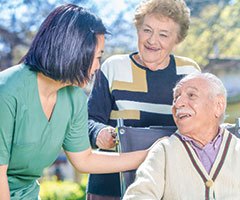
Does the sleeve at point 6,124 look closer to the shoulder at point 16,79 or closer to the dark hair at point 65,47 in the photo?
the shoulder at point 16,79

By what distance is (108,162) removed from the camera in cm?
293

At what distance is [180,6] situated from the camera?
3.28 meters

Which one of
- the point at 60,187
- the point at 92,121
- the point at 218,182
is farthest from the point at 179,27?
the point at 60,187

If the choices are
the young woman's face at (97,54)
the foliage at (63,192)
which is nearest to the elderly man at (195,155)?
the young woman's face at (97,54)

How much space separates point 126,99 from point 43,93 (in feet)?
2.15

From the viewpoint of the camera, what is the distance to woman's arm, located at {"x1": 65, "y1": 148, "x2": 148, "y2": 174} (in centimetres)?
290

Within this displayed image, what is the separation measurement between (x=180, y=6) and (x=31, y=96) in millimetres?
1097

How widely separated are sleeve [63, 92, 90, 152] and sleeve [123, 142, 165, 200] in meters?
0.28

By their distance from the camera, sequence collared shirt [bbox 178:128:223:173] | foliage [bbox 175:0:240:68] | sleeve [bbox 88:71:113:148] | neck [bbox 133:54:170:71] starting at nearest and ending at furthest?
collared shirt [bbox 178:128:223:173], sleeve [bbox 88:71:113:148], neck [bbox 133:54:170:71], foliage [bbox 175:0:240:68]

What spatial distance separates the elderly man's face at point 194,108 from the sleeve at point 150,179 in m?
Answer: 0.16

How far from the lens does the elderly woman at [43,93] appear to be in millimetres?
2471

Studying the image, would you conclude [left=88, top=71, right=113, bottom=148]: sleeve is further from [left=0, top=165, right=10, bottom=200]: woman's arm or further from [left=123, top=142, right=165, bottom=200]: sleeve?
[left=0, top=165, right=10, bottom=200]: woman's arm

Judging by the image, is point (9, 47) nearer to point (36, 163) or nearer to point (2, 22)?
point (2, 22)

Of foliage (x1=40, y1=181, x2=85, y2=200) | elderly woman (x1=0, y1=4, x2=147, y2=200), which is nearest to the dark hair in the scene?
elderly woman (x1=0, y1=4, x2=147, y2=200)
